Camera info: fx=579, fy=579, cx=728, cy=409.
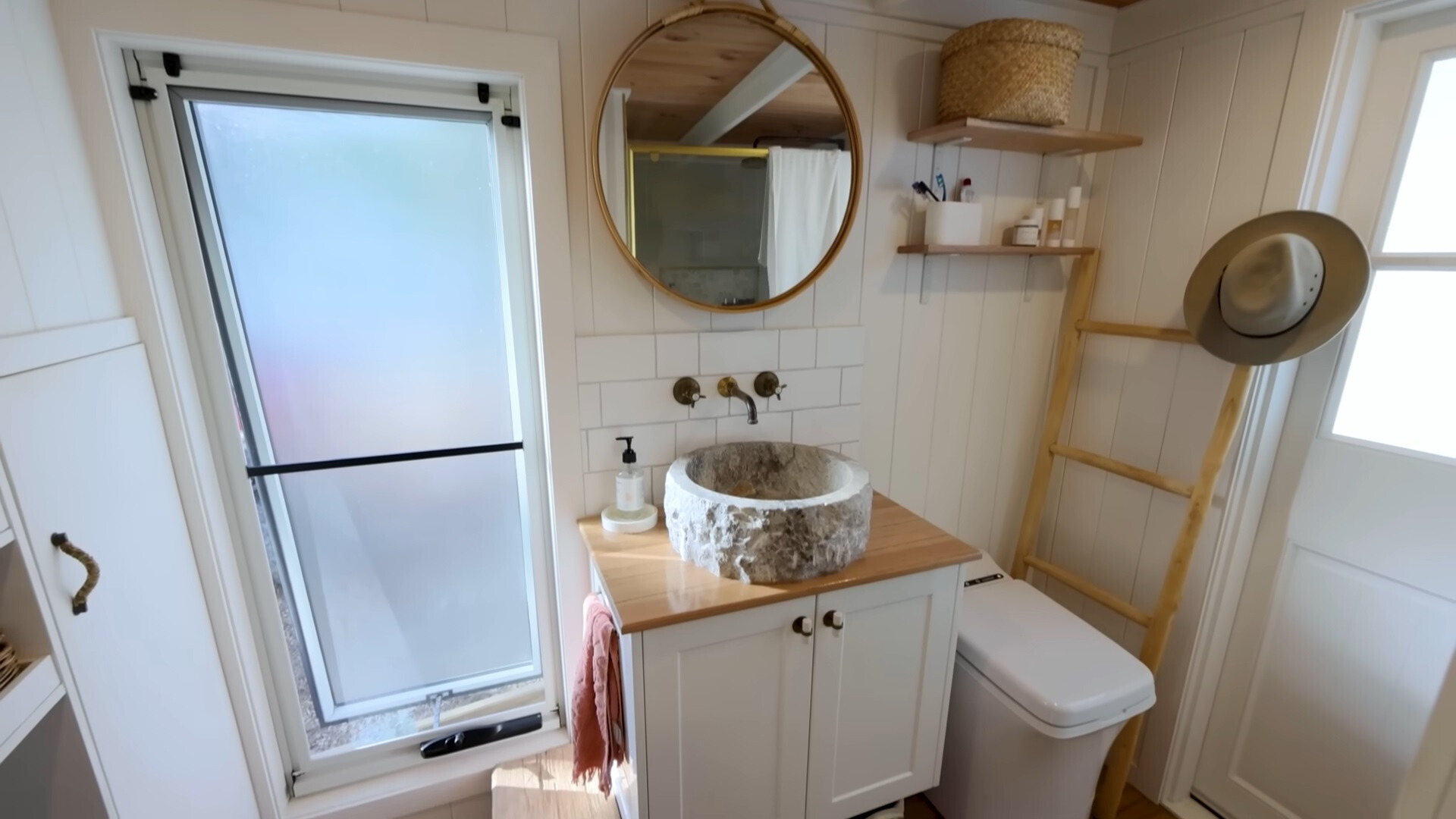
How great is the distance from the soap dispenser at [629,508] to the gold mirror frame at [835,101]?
387 mm

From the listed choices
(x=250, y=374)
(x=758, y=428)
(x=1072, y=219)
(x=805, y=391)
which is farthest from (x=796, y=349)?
(x=250, y=374)

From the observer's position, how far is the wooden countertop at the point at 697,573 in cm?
99

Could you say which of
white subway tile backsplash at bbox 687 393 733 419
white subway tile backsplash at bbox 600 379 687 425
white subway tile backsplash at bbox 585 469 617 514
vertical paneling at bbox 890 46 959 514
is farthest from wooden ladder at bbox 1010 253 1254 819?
white subway tile backsplash at bbox 585 469 617 514

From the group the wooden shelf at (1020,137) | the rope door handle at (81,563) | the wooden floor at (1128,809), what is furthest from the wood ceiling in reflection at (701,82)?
the wooden floor at (1128,809)

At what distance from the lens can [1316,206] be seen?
48.1 inches

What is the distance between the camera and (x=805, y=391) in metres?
1.48

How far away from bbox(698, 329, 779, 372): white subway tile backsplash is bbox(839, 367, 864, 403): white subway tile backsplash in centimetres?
20

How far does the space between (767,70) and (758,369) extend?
2.17 feet

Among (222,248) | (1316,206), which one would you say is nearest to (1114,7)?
(1316,206)

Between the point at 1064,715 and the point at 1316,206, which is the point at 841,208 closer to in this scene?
the point at 1316,206

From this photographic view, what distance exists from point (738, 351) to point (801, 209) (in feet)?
1.19

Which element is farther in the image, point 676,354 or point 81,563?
point 676,354

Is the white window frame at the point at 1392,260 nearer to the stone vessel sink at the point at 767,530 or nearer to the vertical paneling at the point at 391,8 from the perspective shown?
the stone vessel sink at the point at 767,530

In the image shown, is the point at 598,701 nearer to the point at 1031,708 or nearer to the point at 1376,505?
the point at 1031,708
